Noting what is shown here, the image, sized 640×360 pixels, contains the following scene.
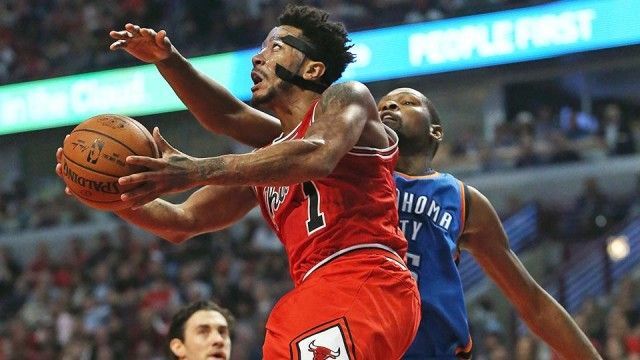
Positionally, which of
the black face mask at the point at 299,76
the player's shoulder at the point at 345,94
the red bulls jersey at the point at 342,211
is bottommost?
the red bulls jersey at the point at 342,211

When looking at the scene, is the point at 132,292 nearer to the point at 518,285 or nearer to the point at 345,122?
the point at 518,285

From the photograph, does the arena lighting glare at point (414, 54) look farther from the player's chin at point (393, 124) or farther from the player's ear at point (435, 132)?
the player's chin at point (393, 124)

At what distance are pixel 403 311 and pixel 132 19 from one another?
1418 centimetres

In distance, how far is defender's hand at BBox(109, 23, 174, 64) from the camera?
4.02 m

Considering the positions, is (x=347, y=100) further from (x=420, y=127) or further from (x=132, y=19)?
(x=132, y=19)

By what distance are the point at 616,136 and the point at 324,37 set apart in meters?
10.6

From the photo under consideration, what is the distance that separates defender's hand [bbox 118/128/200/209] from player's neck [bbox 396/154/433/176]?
1644mm

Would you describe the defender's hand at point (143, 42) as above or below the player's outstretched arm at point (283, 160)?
above

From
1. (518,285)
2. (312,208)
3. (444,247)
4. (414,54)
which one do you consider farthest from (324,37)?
(414,54)

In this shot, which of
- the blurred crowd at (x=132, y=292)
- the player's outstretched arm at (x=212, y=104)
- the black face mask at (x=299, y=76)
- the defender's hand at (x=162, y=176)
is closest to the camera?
the defender's hand at (x=162, y=176)

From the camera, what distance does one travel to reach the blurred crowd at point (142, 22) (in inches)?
568

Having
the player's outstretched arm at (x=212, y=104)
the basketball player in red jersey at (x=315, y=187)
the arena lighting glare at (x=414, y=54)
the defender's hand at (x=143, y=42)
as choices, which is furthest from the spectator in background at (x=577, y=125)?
the defender's hand at (x=143, y=42)

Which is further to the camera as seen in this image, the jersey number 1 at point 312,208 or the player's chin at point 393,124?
the player's chin at point 393,124

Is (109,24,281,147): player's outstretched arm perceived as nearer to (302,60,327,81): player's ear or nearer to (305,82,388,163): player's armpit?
(302,60,327,81): player's ear
